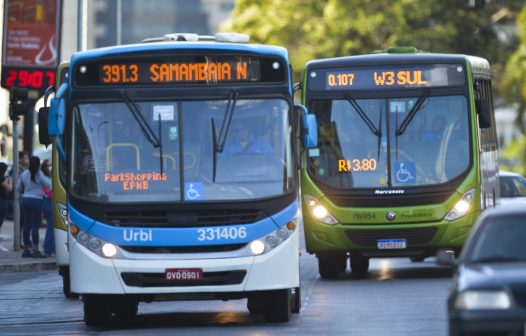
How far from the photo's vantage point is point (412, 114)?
23922mm

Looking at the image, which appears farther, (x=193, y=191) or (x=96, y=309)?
(x=96, y=309)

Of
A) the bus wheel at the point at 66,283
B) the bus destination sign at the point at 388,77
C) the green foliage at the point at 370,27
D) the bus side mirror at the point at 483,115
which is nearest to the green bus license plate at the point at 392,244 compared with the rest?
the bus side mirror at the point at 483,115

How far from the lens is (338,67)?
24.2 metres

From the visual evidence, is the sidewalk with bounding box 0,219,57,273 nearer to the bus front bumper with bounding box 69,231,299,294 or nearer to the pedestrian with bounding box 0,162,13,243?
the pedestrian with bounding box 0,162,13,243

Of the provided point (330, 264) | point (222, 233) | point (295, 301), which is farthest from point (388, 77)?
point (222, 233)

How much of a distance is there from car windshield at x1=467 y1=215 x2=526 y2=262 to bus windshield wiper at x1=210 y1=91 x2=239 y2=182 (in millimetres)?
4663

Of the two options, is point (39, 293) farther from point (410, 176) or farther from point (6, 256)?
point (6, 256)

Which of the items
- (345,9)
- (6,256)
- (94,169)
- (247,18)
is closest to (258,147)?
(94,169)

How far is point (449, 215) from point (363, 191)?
1.20 metres

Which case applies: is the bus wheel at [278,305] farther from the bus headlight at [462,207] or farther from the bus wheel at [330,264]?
the bus wheel at [330,264]

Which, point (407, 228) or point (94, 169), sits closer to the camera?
point (94, 169)

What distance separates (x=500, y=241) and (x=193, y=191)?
486 cm

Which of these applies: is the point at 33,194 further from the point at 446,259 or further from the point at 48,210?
the point at 446,259

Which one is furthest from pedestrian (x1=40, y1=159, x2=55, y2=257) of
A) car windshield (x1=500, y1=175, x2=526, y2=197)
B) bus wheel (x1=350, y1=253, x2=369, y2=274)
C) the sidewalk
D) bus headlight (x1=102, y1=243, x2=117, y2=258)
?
bus headlight (x1=102, y1=243, x2=117, y2=258)
